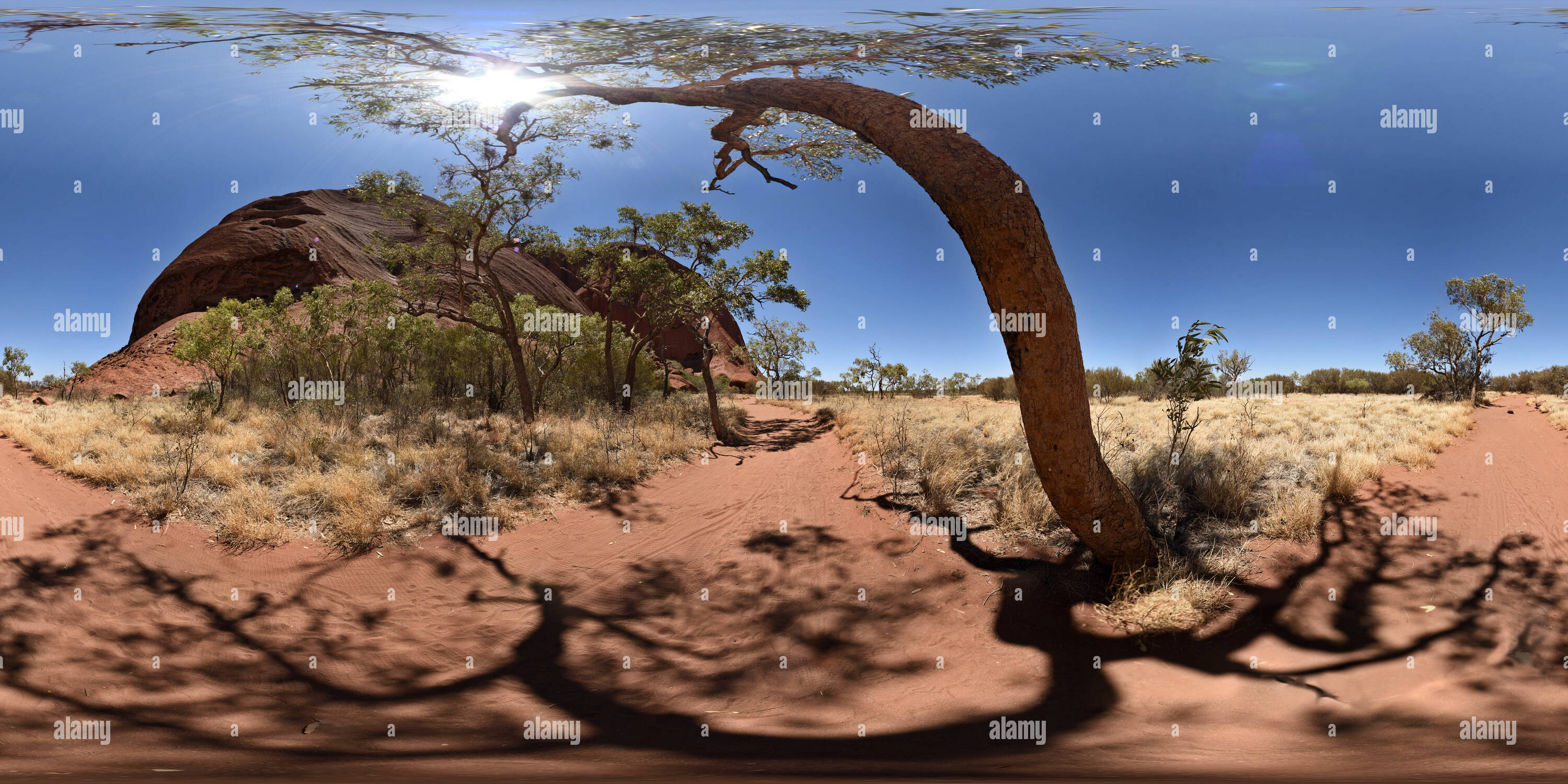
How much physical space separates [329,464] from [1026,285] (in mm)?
10480

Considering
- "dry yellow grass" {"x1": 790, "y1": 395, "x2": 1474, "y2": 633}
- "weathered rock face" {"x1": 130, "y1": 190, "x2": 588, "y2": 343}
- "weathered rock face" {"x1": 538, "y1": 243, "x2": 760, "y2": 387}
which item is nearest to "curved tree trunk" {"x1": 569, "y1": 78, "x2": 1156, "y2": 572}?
"dry yellow grass" {"x1": 790, "y1": 395, "x2": 1474, "y2": 633}

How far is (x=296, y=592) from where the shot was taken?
17.4 ft

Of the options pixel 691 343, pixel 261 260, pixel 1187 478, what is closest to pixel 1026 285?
pixel 1187 478

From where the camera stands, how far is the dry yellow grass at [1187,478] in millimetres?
4703

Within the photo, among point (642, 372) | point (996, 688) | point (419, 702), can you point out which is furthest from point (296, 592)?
point (642, 372)

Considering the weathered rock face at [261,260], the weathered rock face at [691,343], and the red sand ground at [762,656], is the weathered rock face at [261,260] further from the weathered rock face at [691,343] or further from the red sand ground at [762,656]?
the red sand ground at [762,656]

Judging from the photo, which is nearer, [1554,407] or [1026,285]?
[1026,285]

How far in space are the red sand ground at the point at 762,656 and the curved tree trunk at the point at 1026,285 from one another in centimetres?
Answer: 80

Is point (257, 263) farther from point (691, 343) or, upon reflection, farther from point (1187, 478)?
point (1187, 478)

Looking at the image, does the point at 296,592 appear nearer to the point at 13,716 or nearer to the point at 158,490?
the point at 13,716

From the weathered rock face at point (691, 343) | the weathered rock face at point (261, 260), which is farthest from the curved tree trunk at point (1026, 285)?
the weathered rock face at point (691, 343)

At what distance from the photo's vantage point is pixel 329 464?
883 centimetres

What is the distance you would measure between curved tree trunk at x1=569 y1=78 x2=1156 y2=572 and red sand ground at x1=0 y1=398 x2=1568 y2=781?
0.80 m

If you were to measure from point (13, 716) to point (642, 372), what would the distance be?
22.0m
